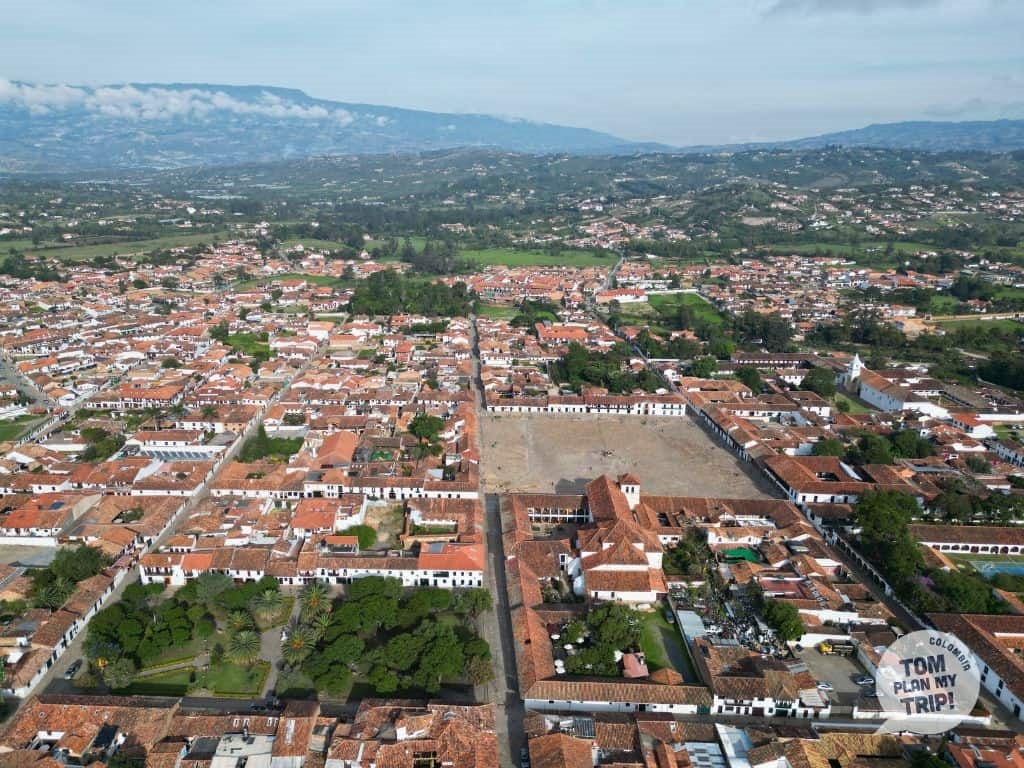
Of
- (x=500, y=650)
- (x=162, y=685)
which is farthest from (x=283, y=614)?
(x=500, y=650)

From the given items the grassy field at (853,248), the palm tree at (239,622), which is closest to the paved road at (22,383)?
the palm tree at (239,622)

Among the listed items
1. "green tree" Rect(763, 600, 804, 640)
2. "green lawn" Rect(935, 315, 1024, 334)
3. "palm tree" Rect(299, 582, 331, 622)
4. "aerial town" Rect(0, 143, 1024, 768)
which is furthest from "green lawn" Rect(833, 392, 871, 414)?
"palm tree" Rect(299, 582, 331, 622)

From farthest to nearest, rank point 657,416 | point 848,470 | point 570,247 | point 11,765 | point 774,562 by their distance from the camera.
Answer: point 570,247
point 657,416
point 848,470
point 774,562
point 11,765

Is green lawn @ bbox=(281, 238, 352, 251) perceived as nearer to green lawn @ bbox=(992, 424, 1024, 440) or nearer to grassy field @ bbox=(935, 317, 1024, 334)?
grassy field @ bbox=(935, 317, 1024, 334)

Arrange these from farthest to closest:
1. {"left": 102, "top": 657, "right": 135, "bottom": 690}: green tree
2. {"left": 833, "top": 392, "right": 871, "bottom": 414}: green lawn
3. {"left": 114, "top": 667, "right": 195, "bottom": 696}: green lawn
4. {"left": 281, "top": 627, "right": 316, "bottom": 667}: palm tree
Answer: {"left": 833, "top": 392, "right": 871, "bottom": 414}: green lawn, {"left": 281, "top": 627, "right": 316, "bottom": 667}: palm tree, {"left": 114, "top": 667, "right": 195, "bottom": 696}: green lawn, {"left": 102, "top": 657, "right": 135, "bottom": 690}: green tree

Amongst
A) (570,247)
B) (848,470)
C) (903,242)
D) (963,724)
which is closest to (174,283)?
(570,247)

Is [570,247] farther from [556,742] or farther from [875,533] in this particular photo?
[556,742]

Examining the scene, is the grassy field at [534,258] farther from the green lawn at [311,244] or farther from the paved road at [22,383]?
the paved road at [22,383]
